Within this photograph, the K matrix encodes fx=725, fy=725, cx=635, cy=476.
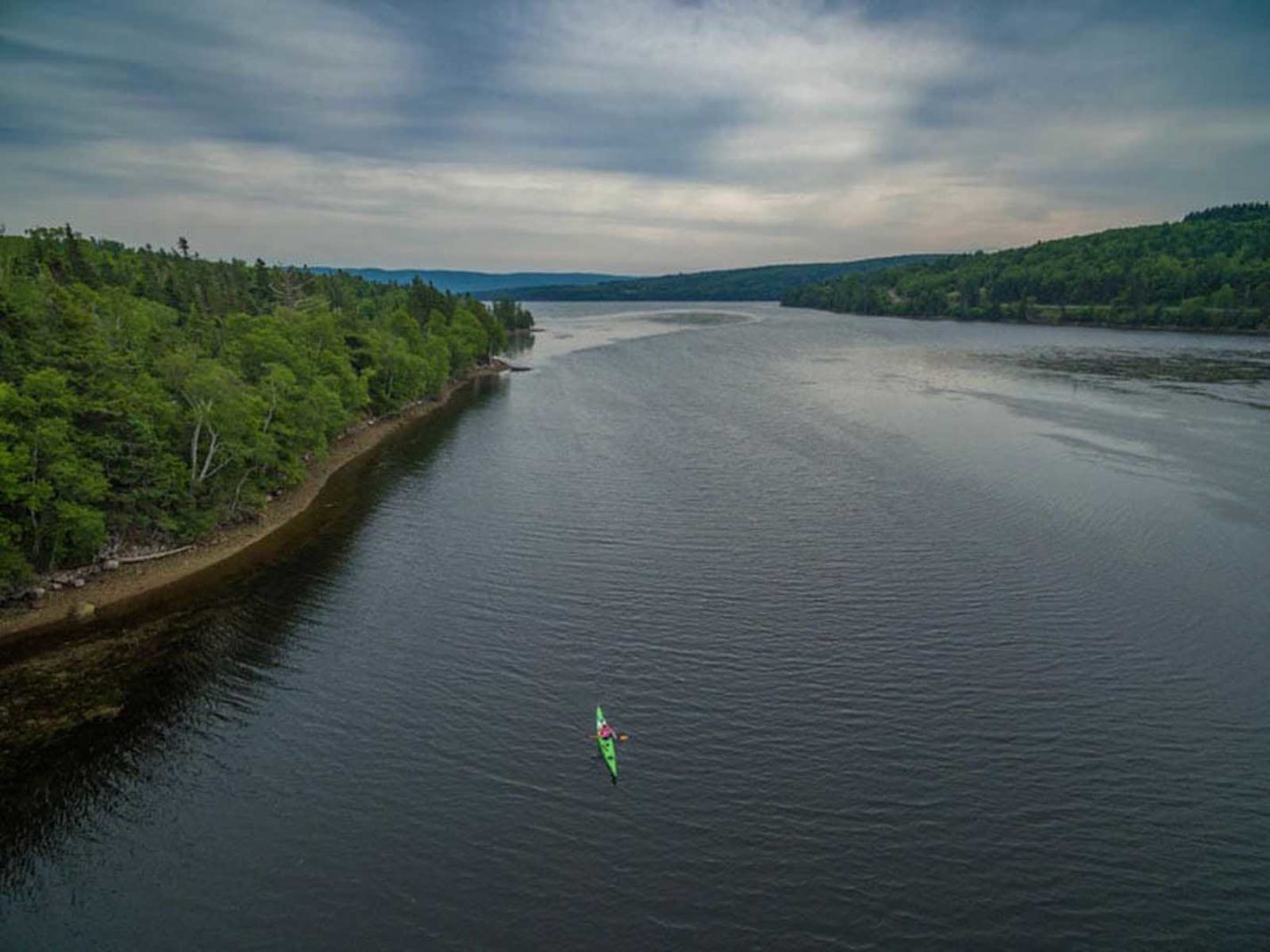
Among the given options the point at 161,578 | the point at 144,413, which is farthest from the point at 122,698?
the point at 144,413

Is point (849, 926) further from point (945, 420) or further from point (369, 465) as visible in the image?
point (945, 420)

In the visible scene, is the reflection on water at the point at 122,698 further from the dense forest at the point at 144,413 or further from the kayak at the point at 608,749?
the kayak at the point at 608,749

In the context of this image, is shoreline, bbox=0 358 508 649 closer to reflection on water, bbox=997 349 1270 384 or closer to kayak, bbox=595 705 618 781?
kayak, bbox=595 705 618 781

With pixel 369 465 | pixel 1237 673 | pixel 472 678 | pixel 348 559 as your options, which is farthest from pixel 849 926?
pixel 369 465

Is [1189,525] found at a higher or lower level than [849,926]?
higher

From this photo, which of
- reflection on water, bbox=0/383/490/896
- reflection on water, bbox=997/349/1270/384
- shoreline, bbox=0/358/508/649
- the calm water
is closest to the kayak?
the calm water

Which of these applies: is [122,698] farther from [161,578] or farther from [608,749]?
[608,749]
